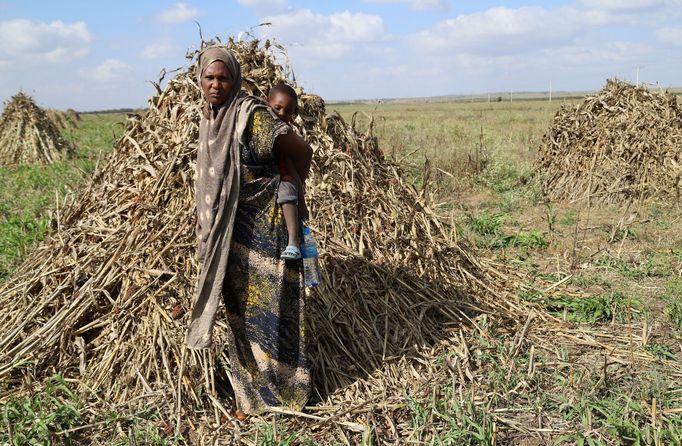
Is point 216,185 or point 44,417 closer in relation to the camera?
point 216,185

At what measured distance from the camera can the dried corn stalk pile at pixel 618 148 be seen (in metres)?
8.73

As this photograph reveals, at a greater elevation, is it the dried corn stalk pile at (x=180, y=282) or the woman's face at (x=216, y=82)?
the woman's face at (x=216, y=82)

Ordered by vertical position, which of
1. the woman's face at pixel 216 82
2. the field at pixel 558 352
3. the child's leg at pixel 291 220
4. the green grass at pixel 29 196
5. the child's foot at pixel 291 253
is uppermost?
the woman's face at pixel 216 82

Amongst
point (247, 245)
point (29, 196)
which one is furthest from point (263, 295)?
point (29, 196)

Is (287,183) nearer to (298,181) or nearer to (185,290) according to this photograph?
(298,181)

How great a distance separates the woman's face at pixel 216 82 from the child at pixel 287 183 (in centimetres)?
26

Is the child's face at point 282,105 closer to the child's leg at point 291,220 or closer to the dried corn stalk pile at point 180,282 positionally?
the child's leg at point 291,220

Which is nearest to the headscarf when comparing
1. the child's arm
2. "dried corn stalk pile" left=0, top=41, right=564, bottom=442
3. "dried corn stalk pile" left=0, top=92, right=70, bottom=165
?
the child's arm

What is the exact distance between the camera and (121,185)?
12.9 ft

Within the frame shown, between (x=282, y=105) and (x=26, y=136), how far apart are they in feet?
46.4

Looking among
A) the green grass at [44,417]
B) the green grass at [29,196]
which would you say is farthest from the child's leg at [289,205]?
the green grass at [29,196]

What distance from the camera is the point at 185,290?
3.45m

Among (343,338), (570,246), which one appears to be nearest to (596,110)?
(570,246)

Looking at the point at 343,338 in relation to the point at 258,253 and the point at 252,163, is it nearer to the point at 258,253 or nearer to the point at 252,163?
the point at 258,253
